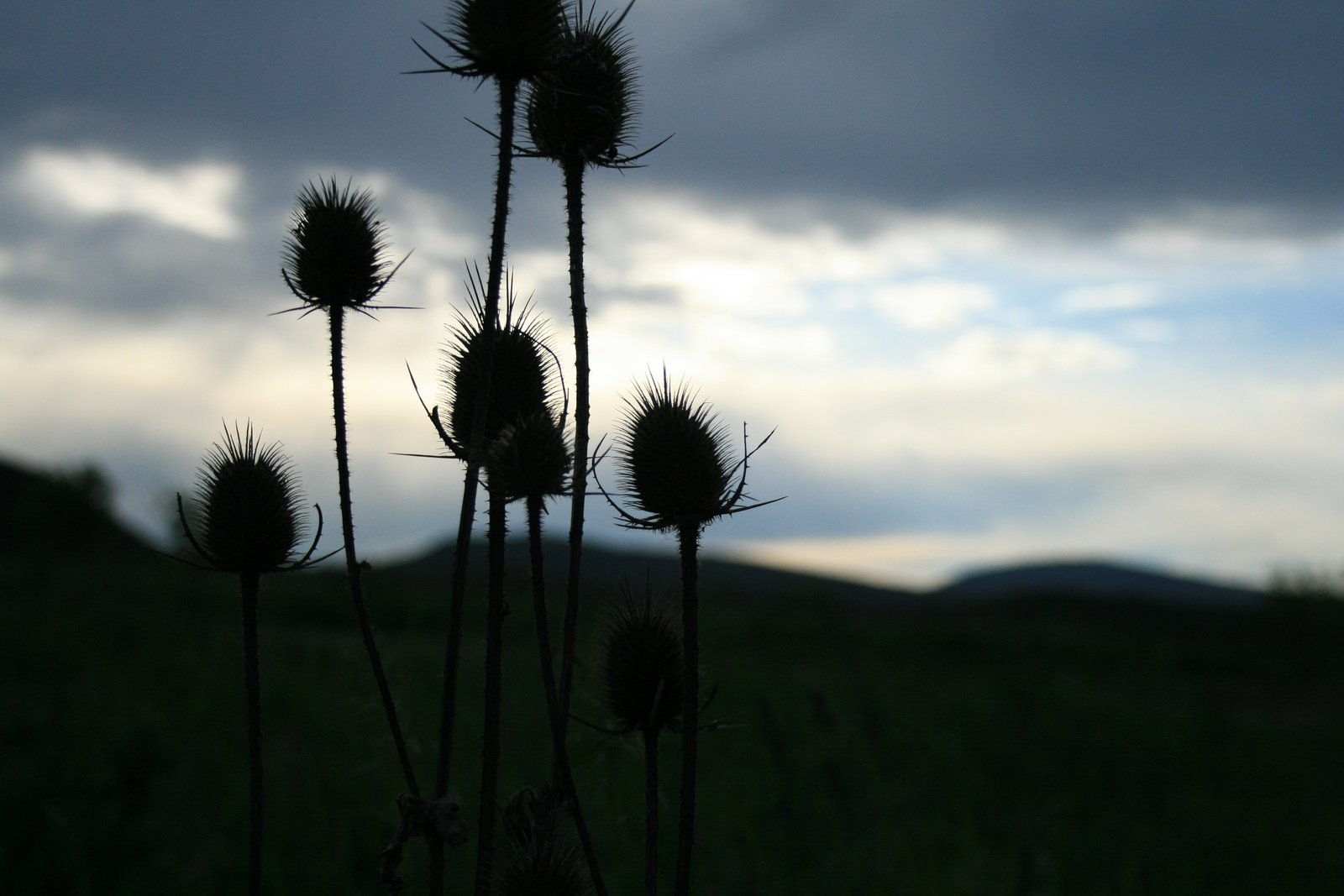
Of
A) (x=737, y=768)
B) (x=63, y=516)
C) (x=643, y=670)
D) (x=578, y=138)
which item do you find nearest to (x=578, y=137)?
(x=578, y=138)

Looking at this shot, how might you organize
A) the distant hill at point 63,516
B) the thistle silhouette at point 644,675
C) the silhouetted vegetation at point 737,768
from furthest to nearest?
1. the distant hill at point 63,516
2. the silhouetted vegetation at point 737,768
3. the thistle silhouette at point 644,675

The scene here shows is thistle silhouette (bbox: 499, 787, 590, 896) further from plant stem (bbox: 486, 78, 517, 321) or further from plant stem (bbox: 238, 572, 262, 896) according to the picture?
plant stem (bbox: 486, 78, 517, 321)

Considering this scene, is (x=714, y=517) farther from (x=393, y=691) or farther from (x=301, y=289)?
(x=301, y=289)

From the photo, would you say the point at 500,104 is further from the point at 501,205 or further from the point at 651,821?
the point at 651,821

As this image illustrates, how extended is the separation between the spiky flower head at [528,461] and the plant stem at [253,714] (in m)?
0.66

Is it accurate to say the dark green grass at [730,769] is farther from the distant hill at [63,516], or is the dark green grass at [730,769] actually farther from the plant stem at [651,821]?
the distant hill at [63,516]

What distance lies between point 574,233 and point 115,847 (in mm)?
6367

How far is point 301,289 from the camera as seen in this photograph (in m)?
2.26

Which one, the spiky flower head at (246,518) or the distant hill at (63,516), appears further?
the distant hill at (63,516)

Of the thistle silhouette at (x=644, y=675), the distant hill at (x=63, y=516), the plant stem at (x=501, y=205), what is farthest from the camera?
the distant hill at (x=63, y=516)

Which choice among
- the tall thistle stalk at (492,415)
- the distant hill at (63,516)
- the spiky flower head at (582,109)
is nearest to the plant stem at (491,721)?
the tall thistle stalk at (492,415)

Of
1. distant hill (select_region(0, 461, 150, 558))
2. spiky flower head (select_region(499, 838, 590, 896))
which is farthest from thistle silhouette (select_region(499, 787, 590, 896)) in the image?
distant hill (select_region(0, 461, 150, 558))

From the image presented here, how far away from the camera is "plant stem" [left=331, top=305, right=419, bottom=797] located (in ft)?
6.56

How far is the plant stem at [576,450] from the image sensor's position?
1.99 meters
